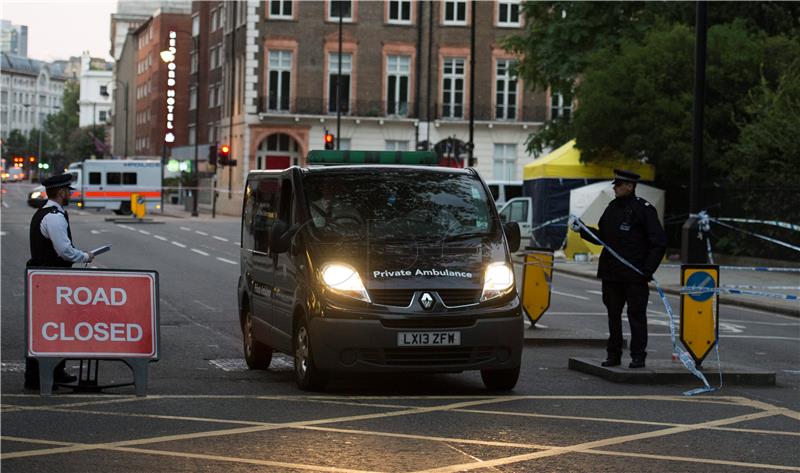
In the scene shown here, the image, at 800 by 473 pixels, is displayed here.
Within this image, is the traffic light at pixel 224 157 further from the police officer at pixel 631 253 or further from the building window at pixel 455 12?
the police officer at pixel 631 253

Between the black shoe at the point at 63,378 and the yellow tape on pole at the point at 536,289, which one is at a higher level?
the yellow tape on pole at the point at 536,289

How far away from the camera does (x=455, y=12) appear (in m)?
74.1

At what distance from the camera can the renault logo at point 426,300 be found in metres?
11.4

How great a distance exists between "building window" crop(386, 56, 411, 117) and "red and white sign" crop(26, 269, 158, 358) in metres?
62.6

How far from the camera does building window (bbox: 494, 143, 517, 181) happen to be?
75.0 meters

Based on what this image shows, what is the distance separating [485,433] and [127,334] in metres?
3.29

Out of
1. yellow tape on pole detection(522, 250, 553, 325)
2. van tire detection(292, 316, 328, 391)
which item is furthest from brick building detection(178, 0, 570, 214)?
van tire detection(292, 316, 328, 391)

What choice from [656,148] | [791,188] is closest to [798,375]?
[791,188]

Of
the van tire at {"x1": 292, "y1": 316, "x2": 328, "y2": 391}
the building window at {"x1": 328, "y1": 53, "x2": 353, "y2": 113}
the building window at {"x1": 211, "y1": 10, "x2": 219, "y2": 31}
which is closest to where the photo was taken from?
the van tire at {"x1": 292, "y1": 316, "x2": 328, "y2": 391}

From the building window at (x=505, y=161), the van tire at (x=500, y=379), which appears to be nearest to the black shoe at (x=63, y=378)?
the van tire at (x=500, y=379)

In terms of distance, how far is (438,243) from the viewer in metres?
11.9

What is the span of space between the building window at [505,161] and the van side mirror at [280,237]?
62.9m

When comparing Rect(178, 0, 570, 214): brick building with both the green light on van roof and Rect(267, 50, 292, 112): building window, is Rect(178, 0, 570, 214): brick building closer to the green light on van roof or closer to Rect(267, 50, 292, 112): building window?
Rect(267, 50, 292, 112): building window

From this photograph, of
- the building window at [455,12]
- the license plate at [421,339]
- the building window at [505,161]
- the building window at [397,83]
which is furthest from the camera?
the building window at [505,161]
